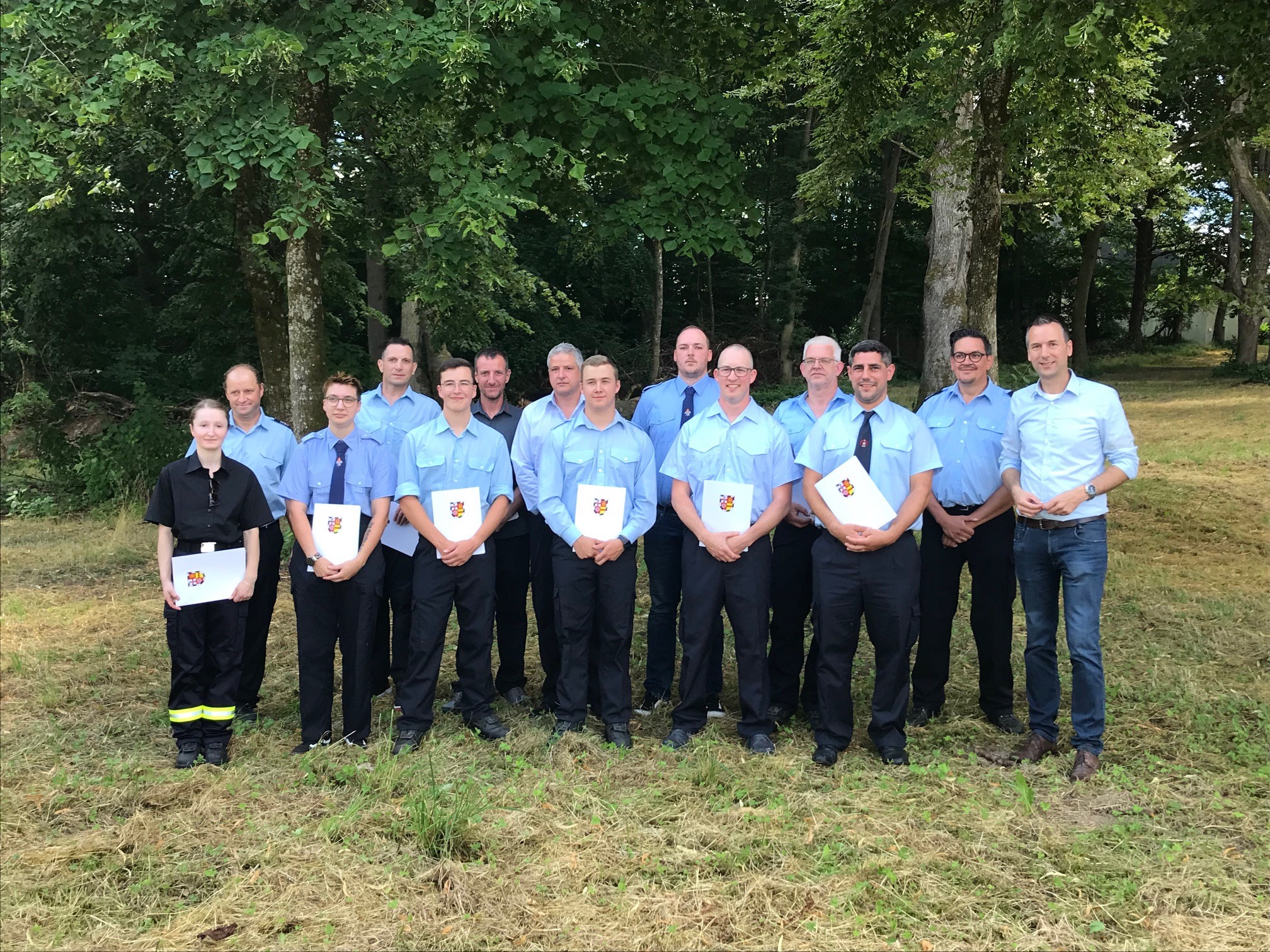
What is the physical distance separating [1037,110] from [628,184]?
318 centimetres

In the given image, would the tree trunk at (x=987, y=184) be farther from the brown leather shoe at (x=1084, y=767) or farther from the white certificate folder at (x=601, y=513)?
the white certificate folder at (x=601, y=513)

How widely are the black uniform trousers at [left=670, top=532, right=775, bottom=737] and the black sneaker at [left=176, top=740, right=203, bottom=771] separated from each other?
2.43 metres

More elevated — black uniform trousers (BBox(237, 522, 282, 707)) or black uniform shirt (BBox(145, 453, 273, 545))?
black uniform shirt (BBox(145, 453, 273, 545))

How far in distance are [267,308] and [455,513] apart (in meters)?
8.13

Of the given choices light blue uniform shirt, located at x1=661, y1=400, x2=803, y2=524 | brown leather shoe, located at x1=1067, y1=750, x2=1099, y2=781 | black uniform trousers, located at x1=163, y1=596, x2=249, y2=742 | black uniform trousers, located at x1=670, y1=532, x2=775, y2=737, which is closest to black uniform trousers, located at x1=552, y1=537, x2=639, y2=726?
black uniform trousers, located at x1=670, y1=532, x2=775, y2=737

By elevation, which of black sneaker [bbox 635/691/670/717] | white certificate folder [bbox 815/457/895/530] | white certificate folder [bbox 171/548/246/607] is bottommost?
black sneaker [bbox 635/691/670/717]

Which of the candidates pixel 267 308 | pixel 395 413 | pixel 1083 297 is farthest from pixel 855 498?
pixel 1083 297

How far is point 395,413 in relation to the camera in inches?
235

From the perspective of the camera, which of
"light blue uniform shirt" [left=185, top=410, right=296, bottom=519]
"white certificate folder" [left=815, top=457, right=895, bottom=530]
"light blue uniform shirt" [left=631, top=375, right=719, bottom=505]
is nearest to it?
"white certificate folder" [left=815, top=457, right=895, bottom=530]

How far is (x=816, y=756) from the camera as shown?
15.7ft

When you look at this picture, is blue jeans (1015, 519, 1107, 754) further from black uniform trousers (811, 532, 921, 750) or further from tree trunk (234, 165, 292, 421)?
tree trunk (234, 165, 292, 421)

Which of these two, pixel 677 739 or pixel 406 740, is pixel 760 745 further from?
pixel 406 740

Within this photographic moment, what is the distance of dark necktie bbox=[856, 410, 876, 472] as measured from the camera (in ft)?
15.6

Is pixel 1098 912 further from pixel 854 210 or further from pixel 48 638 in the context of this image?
pixel 854 210
